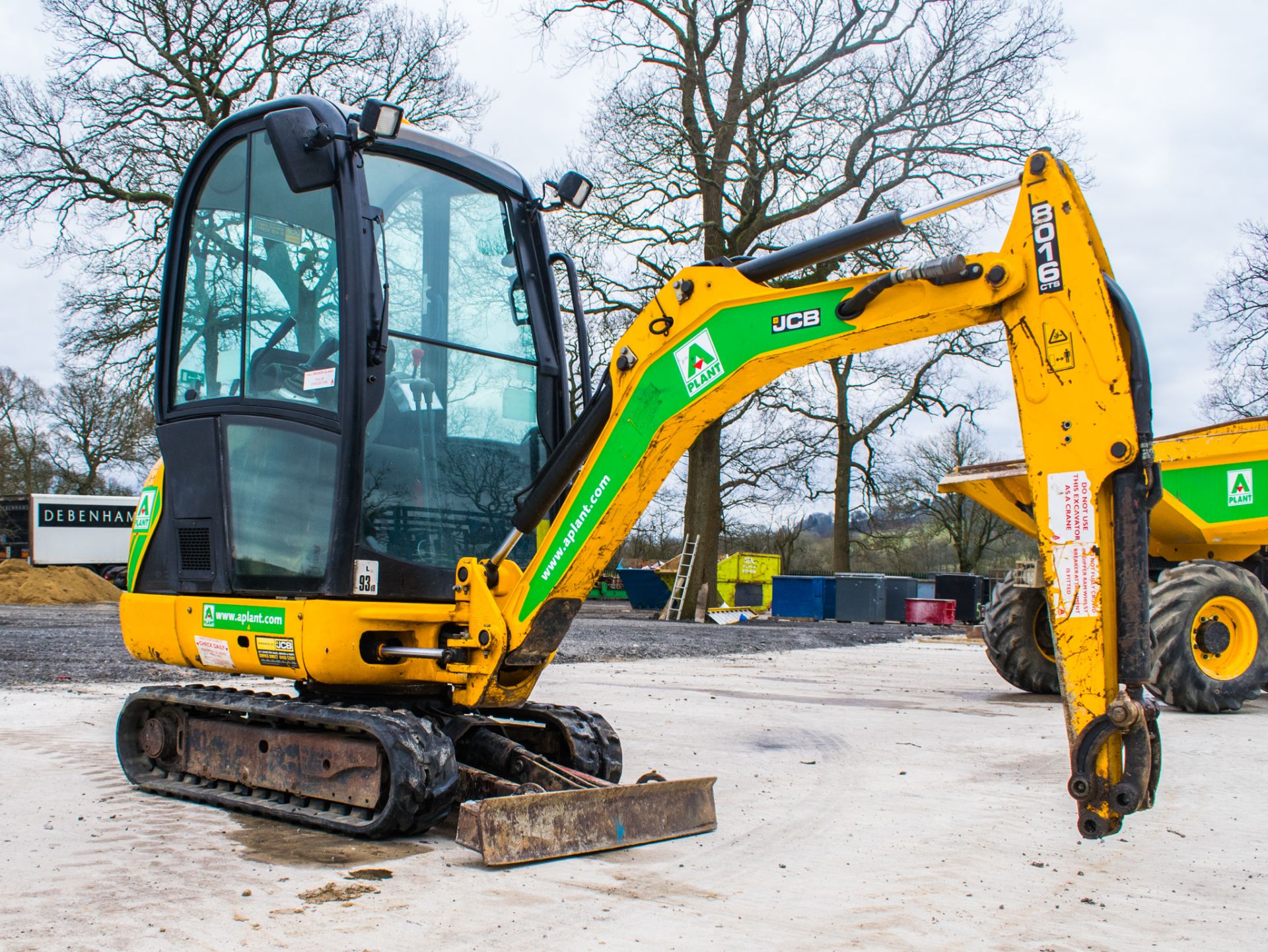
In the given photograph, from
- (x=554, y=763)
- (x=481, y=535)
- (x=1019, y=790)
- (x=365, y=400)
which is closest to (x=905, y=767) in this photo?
(x=1019, y=790)

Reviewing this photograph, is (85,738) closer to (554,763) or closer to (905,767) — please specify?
(554,763)

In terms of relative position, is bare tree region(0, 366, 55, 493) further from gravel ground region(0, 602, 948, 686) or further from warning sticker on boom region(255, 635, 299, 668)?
warning sticker on boom region(255, 635, 299, 668)

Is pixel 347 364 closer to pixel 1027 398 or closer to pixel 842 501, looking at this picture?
pixel 1027 398

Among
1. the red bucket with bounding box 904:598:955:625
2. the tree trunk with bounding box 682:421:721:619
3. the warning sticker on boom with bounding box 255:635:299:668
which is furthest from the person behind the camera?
the red bucket with bounding box 904:598:955:625

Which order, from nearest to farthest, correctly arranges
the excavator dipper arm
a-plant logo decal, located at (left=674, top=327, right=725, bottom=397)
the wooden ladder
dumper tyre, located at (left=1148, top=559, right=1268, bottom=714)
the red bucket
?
the excavator dipper arm
a-plant logo decal, located at (left=674, top=327, right=725, bottom=397)
dumper tyre, located at (left=1148, top=559, right=1268, bottom=714)
the wooden ladder
the red bucket

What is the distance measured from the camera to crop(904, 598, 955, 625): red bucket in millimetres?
26656

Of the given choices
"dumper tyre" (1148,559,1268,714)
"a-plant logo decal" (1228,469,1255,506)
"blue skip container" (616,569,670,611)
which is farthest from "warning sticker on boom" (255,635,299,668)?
"blue skip container" (616,569,670,611)

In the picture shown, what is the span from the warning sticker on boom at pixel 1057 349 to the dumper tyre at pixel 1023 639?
21.7 feet

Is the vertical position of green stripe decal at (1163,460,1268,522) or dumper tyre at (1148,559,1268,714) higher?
green stripe decal at (1163,460,1268,522)

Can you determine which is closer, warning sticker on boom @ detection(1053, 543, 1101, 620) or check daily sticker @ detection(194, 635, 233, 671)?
warning sticker on boom @ detection(1053, 543, 1101, 620)

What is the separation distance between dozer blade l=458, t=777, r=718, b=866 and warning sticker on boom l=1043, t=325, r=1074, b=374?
2.21 metres

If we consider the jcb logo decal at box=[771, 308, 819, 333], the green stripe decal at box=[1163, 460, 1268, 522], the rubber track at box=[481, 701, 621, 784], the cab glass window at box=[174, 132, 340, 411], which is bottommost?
the rubber track at box=[481, 701, 621, 784]

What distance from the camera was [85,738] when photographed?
6.88 metres

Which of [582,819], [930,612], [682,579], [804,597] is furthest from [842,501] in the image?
[582,819]
